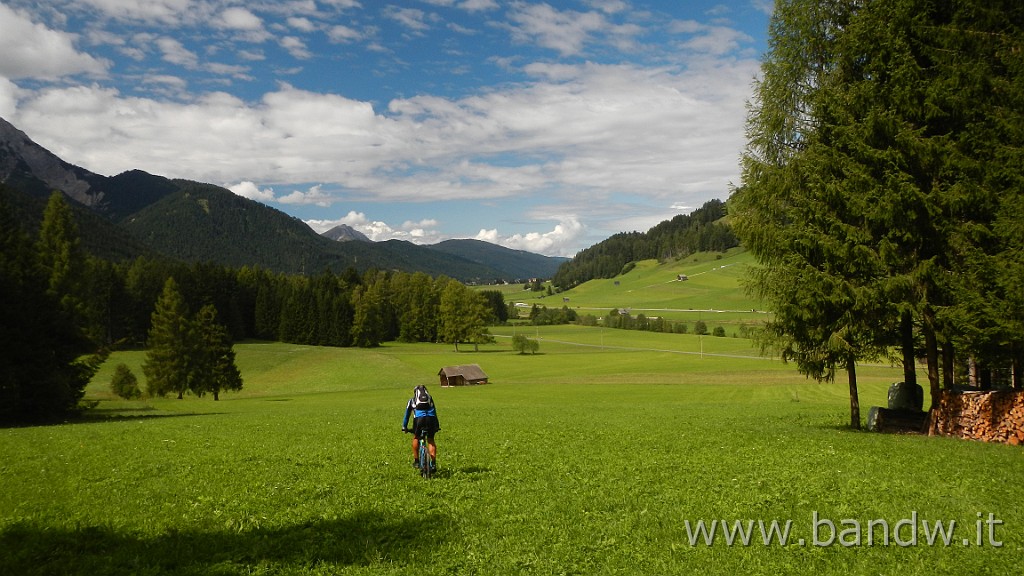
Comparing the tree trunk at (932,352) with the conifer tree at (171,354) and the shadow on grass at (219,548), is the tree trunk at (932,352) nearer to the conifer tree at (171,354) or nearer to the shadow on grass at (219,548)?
the shadow on grass at (219,548)

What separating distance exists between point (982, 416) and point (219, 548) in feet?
71.4

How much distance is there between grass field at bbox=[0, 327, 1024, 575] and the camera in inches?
331

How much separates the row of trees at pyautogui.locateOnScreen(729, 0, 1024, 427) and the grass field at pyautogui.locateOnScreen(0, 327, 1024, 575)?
3826 millimetres

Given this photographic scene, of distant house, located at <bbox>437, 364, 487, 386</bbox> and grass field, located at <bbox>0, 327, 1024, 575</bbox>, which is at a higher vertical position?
grass field, located at <bbox>0, 327, 1024, 575</bbox>

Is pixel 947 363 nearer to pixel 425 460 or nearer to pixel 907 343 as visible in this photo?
pixel 907 343

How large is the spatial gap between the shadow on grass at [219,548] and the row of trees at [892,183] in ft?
51.1

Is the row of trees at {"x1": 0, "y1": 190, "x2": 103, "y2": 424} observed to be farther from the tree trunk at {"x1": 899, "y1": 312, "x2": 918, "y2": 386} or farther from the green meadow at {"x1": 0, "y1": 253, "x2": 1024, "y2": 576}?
the tree trunk at {"x1": 899, "y1": 312, "x2": 918, "y2": 386}

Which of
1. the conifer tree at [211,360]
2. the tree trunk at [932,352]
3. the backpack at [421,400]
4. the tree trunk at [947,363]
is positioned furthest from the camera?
the conifer tree at [211,360]

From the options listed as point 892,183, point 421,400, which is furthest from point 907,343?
point 421,400

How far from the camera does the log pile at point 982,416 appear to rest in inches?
675

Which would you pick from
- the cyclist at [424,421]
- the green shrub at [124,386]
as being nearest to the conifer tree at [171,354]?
the green shrub at [124,386]

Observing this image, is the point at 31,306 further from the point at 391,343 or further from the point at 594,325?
the point at 594,325

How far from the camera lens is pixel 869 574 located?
7891 mm

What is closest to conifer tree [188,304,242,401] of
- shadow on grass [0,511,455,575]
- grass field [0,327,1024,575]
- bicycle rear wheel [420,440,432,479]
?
grass field [0,327,1024,575]
